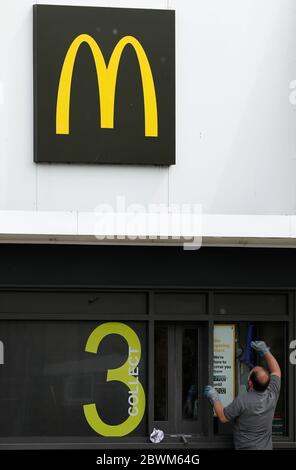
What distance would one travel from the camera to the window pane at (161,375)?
424 inches

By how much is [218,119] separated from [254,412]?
10.5 feet

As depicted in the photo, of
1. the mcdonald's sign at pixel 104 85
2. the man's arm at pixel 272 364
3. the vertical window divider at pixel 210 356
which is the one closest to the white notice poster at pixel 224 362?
the vertical window divider at pixel 210 356

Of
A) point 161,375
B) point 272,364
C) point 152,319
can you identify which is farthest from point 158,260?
point 272,364

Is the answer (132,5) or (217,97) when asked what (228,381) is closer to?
(217,97)

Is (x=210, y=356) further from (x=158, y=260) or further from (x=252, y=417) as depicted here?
(x=158, y=260)

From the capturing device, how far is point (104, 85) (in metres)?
10.4

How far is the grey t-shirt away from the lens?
10188 millimetres

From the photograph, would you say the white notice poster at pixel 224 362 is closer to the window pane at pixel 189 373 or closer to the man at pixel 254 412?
the window pane at pixel 189 373

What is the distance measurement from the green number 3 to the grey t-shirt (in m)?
1.02

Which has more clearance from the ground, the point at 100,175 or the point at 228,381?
the point at 100,175
